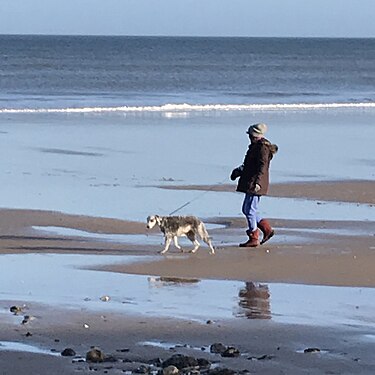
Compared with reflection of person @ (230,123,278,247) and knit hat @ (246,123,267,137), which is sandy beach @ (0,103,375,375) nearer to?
reflection of person @ (230,123,278,247)

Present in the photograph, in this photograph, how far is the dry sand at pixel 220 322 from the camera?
8.18 metres

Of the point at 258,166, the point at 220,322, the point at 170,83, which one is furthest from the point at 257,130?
the point at 170,83

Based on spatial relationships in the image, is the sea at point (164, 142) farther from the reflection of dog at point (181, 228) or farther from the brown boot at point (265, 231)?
the reflection of dog at point (181, 228)

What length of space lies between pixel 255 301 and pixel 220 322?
1.01 m

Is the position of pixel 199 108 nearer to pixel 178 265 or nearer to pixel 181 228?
pixel 181 228

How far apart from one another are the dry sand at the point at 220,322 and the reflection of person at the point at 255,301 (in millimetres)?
266

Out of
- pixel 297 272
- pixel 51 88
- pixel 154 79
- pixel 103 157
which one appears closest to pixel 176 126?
pixel 103 157

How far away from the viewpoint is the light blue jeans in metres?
13.9

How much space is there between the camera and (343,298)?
35.0 ft

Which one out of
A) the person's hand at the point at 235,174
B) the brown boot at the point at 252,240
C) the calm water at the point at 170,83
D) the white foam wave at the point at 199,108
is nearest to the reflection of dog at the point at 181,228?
the brown boot at the point at 252,240

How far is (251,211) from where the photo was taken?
13.9 meters

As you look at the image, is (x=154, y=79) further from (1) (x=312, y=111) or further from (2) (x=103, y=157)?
(2) (x=103, y=157)

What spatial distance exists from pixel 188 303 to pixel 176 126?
2076 cm

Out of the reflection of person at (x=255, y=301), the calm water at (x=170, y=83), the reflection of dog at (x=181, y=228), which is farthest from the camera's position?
the calm water at (x=170, y=83)
